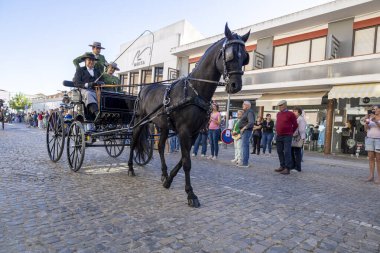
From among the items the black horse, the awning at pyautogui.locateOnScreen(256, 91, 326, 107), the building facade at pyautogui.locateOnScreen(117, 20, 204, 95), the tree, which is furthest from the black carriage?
the tree

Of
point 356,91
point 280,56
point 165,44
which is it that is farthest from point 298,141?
point 165,44

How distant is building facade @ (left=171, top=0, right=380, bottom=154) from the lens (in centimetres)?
1400

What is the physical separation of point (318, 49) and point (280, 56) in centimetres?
Result: 238

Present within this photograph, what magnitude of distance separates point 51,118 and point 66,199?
4.01 m

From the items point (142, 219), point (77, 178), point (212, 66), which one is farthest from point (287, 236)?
point (77, 178)

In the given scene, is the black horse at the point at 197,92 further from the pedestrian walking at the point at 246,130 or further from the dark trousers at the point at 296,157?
the dark trousers at the point at 296,157

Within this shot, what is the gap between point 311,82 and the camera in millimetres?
15367

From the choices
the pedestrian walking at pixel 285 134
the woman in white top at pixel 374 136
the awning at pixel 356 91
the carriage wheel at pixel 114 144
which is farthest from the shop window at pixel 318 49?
the carriage wheel at pixel 114 144

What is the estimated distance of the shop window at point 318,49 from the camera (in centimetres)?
1594

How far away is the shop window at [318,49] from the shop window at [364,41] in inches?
63.3

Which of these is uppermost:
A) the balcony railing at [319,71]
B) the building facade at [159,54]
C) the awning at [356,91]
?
the building facade at [159,54]

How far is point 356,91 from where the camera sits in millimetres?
13727

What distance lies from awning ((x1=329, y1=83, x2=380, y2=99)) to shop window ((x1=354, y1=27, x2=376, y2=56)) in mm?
1920

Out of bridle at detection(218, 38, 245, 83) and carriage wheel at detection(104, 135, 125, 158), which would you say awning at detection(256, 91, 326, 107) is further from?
bridle at detection(218, 38, 245, 83)
